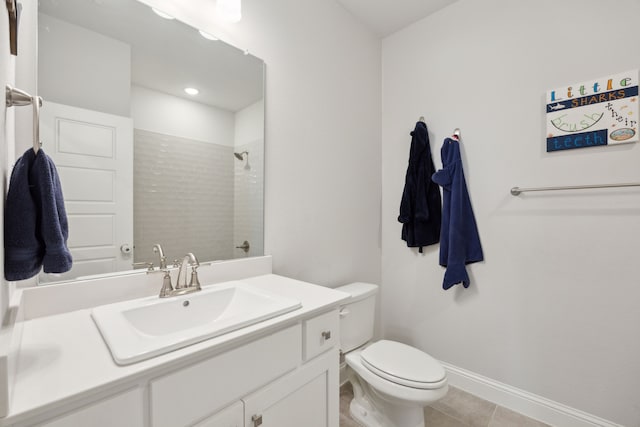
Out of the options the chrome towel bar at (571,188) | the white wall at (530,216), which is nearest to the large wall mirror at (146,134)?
the white wall at (530,216)

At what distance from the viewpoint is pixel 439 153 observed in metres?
1.96

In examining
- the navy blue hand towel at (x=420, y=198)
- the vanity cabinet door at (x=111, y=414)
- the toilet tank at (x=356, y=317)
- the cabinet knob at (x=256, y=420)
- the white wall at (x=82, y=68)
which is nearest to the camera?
the vanity cabinet door at (x=111, y=414)

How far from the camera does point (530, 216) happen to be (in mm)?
1624

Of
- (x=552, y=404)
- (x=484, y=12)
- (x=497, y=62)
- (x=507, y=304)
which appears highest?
(x=484, y=12)

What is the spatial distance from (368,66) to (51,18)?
5.95ft

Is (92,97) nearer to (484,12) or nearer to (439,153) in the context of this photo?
(439,153)

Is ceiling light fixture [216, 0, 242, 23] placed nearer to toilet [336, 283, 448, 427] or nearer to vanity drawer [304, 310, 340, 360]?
vanity drawer [304, 310, 340, 360]

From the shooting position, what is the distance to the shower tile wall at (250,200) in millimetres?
1401

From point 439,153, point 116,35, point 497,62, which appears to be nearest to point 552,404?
point 439,153

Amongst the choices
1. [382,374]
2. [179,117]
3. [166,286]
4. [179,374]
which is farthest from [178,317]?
[382,374]

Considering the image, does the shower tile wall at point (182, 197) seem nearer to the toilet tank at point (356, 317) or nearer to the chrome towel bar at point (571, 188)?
the toilet tank at point (356, 317)

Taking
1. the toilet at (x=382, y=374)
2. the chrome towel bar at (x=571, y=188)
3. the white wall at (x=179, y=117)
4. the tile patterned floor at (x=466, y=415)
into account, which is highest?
the white wall at (x=179, y=117)

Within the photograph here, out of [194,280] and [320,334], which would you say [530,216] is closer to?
[320,334]

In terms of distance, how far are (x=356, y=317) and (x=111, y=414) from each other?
4.24 ft
